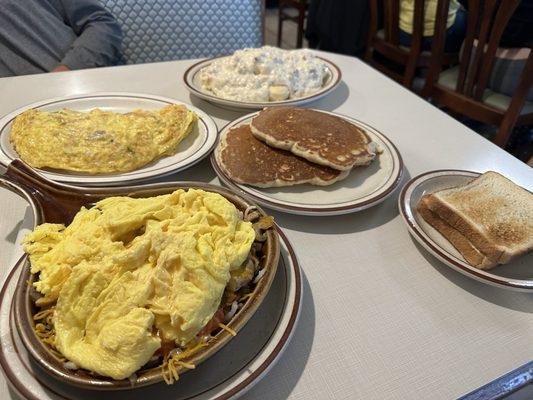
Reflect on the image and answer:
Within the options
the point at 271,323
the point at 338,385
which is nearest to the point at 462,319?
the point at 338,385

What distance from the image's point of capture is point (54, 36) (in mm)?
2148

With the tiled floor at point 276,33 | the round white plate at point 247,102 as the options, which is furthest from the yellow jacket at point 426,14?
the tiled floor at point 276,33

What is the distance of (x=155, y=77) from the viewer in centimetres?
181

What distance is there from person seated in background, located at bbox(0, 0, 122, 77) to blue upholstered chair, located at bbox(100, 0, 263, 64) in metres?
0.35

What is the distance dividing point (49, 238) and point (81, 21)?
1.93 m

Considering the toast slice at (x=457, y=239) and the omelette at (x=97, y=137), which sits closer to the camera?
the toast slice at (x=457, y=239)

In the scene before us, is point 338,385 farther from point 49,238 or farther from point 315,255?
point 49,238

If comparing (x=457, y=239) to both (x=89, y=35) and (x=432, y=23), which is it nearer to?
(x=89, y=35)

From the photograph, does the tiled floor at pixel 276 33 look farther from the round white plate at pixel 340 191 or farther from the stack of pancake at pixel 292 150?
the round white plate at pixel 340 191

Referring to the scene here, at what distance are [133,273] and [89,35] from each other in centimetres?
196

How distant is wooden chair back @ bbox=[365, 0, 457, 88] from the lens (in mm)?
2672

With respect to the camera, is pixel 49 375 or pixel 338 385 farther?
pixel 338 385

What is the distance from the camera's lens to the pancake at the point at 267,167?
3.58 feet

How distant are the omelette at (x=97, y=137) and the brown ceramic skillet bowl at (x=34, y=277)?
24cm
